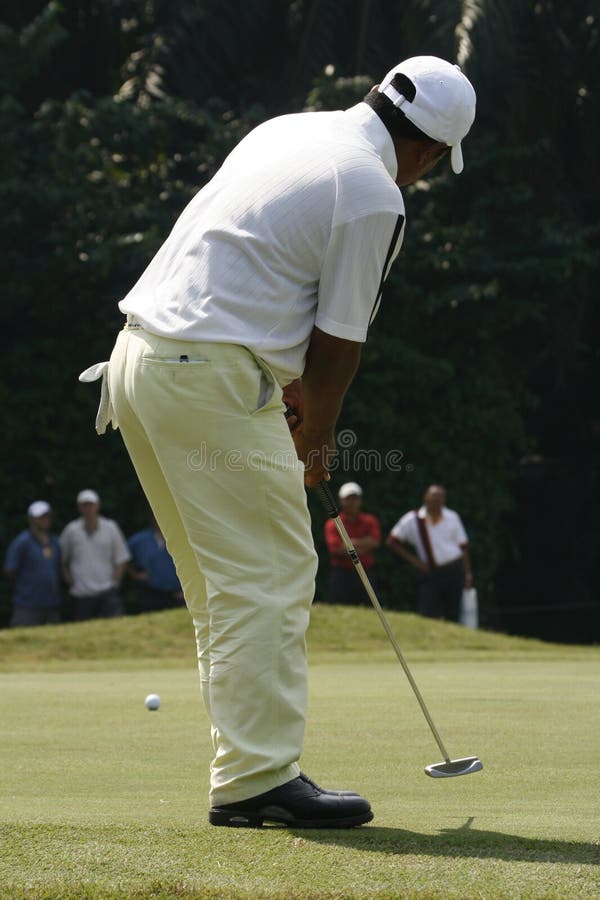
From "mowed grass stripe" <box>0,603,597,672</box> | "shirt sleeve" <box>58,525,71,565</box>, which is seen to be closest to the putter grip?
"mowed grass stripe" <box>0,603,597,672</box>

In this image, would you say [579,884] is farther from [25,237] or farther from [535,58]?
[535,58]

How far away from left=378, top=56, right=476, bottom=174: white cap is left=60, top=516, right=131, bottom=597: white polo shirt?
11.8 m

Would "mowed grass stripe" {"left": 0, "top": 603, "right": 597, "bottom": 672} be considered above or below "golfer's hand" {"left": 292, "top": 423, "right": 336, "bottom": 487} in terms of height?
below

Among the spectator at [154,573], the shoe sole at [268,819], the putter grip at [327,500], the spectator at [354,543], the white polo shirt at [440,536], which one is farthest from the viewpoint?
the spectator at [154,573]

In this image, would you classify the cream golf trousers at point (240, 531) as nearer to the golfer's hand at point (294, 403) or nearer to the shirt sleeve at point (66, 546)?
the golfer's hand at point (294, 403)

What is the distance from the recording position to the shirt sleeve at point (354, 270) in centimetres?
381

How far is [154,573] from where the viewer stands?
15.8m

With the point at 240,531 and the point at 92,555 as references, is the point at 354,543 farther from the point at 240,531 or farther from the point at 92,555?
the point at 240,531

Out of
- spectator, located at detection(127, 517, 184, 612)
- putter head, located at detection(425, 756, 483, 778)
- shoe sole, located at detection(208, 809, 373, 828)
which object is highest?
shoe sole, located at detection(208, 809, 373, 828)

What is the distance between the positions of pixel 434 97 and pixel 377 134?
19 cm

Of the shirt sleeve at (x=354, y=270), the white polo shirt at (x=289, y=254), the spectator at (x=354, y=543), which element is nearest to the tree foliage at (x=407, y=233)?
the spectator at (x=354, y=543)

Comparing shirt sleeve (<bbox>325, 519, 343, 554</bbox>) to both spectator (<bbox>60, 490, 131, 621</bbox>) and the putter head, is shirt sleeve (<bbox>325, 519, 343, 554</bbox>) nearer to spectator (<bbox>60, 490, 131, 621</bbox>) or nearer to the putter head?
spectator (<bbox>60, 490, 131, 621</bbox>)

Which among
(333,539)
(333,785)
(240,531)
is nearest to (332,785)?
(333,785)

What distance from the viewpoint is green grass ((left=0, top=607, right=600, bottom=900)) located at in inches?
119
